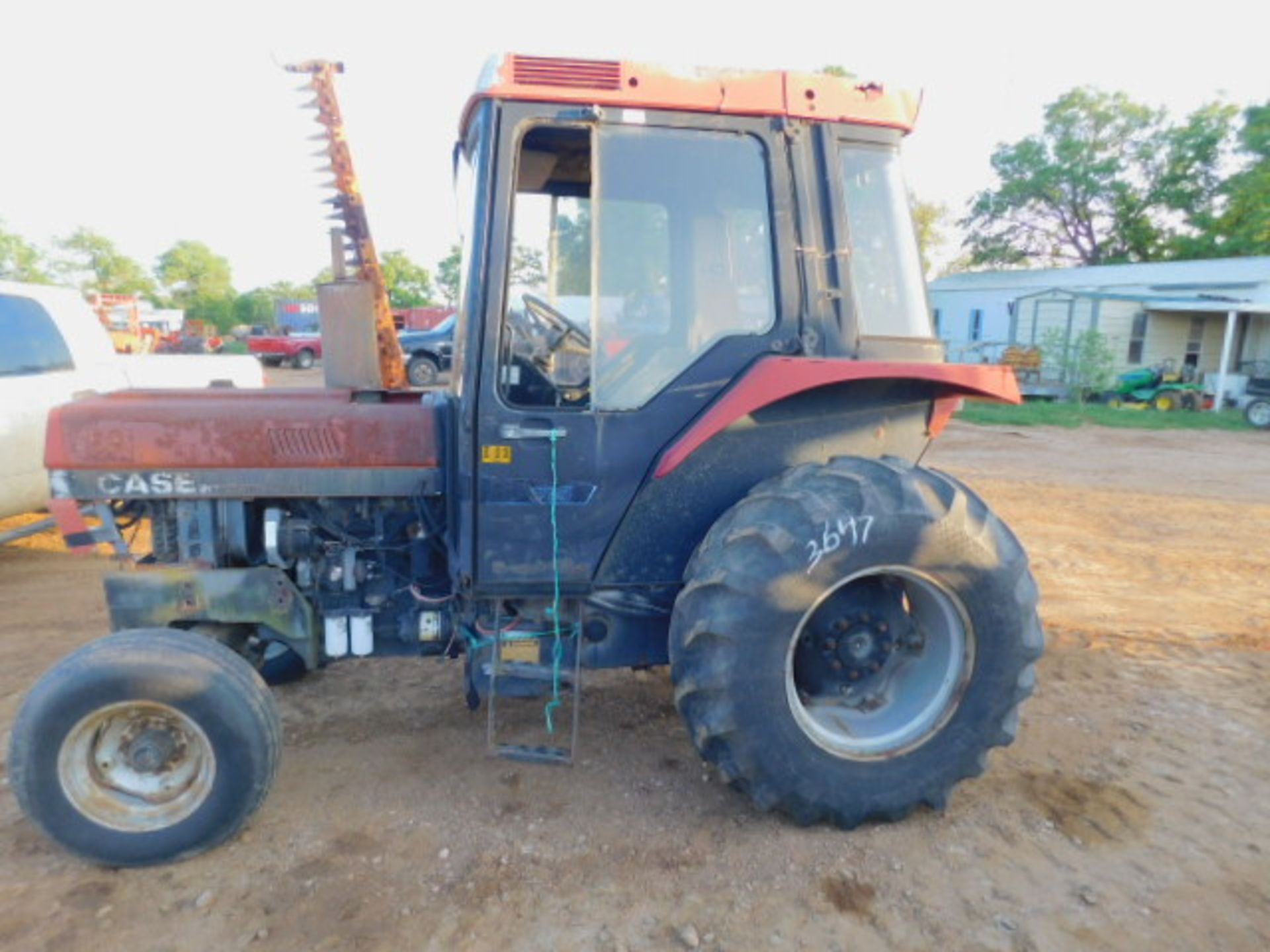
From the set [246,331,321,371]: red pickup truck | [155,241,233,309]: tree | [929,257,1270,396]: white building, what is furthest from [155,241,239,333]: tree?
[929,257,1270,396]: white building

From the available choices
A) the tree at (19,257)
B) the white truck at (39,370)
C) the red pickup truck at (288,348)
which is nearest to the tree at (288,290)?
the tree at (19,257)

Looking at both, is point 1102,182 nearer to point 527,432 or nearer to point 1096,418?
point 1096,418

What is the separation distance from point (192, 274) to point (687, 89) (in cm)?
7443

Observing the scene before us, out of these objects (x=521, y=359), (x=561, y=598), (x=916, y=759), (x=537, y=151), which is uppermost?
(x=537, y=151)

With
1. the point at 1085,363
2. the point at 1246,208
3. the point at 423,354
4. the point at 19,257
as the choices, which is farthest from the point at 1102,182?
the point at 19,257

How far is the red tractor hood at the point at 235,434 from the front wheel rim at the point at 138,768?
904 millimetres

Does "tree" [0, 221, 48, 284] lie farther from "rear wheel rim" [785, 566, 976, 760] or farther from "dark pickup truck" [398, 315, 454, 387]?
"rear wheel rim" [785, 566, 976, 760]

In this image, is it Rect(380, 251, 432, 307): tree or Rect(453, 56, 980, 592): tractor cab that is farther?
Rect(380, 251, 432, 307): tree

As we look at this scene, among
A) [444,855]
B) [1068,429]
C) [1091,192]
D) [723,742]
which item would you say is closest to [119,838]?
[444,855]

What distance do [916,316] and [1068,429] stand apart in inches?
543

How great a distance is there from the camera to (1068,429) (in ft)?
50.3

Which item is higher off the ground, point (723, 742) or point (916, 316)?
point (916, 316)

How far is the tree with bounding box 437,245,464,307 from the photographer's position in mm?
3658

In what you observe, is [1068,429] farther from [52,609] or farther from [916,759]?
[52,609]
